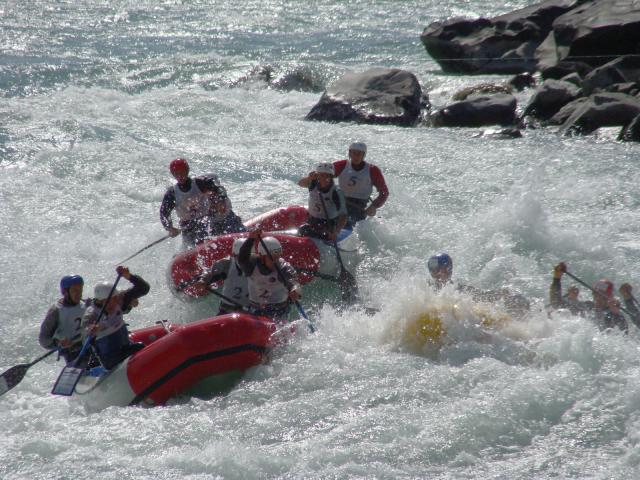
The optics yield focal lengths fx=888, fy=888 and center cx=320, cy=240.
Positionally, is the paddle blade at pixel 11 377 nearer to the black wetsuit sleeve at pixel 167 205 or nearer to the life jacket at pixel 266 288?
the life jacket at pixel 266 288

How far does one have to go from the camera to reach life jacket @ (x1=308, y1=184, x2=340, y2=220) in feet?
30.7

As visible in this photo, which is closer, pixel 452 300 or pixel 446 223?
pixel 452 300

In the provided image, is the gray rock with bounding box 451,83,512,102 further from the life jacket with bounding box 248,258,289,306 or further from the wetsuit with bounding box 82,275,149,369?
the wetsuit with bounding box 82,275,149,369

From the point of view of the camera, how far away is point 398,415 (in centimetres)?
655

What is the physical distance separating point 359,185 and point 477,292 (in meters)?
2.55

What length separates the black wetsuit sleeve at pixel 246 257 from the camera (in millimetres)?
7656

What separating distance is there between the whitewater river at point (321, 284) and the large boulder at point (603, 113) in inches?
14.2

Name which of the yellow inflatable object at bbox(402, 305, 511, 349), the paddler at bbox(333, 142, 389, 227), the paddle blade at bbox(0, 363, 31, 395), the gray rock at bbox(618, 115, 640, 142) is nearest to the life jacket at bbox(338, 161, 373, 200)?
the paddler at bbox(333, 142, 389, 227)

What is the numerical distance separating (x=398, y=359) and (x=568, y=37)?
35.8ft

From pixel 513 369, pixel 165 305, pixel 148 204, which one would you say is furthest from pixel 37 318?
pixel 513 369

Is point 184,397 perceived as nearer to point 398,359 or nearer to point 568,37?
point 398,359

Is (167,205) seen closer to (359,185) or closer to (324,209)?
(324,209)

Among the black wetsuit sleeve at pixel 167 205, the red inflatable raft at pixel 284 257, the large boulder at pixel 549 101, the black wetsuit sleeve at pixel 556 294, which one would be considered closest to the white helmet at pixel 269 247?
the red inflatable raft at pixel 284 257

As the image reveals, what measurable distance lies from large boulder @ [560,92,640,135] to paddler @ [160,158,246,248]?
6.45 meters
